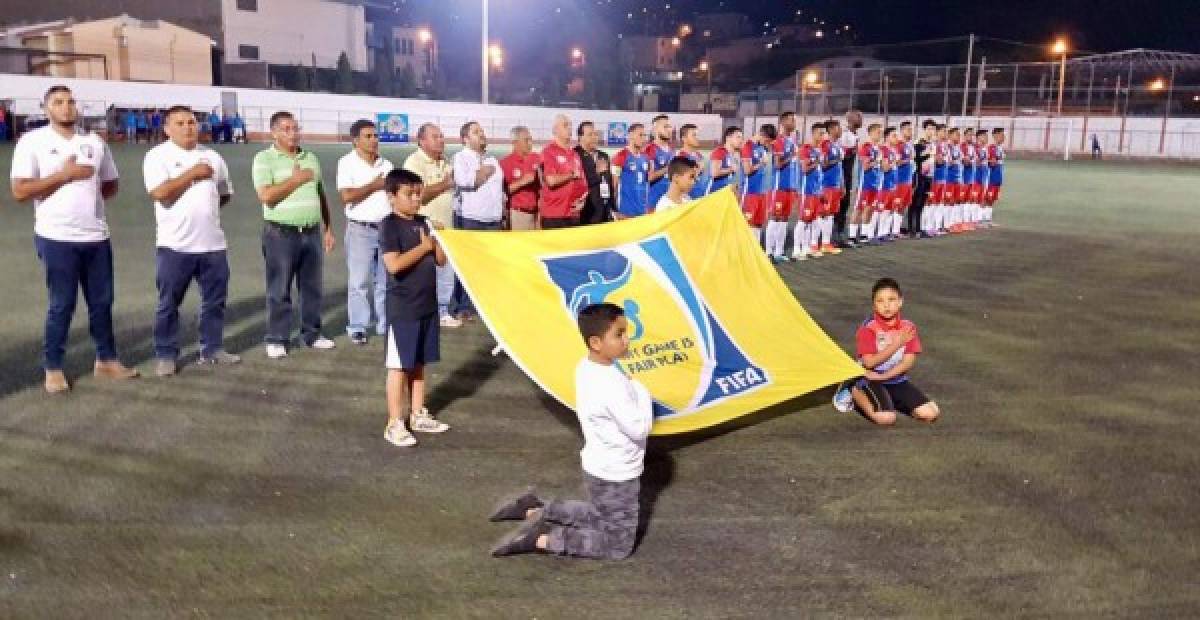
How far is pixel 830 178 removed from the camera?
14414 millimetres

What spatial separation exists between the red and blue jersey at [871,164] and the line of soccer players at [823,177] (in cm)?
2

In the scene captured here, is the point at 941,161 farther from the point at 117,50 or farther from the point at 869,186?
the point at 117,50

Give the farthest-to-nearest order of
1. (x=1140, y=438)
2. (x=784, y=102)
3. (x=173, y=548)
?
(x=784, y=102) → (x=1140, y=438) → (x=173, y=548)

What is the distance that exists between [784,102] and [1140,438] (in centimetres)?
4954

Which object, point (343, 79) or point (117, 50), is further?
point (343, 79)

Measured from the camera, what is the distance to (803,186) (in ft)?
45.8

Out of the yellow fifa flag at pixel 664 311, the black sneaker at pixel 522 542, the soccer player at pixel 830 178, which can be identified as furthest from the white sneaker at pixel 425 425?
the soccer player at pixel 830 178

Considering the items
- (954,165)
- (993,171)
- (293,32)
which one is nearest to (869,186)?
(954,165)

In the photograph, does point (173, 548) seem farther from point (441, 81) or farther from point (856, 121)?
point (441, 81)

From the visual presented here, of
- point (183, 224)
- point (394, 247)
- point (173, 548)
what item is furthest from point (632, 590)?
point (183, 224)

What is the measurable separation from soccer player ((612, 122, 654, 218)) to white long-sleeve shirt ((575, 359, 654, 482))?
7.66 meters

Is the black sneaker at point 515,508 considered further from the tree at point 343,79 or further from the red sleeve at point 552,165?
the tree at point 343,79

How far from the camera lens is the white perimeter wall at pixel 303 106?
35072 millimetres

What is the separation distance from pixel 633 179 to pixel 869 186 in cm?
542
